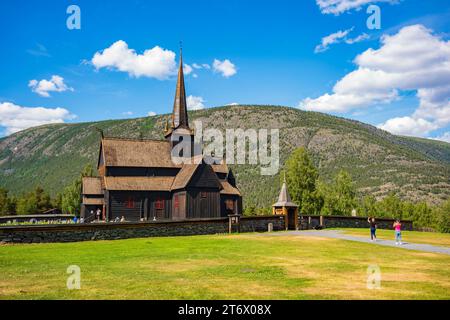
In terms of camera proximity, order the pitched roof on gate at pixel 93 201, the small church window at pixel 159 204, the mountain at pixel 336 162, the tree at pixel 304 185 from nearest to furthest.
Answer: the small church window at pixel 159 204, the pitched roof on gate at pixel 93 201, the tree at pixel 304 185, the mountain at pixel 336 162

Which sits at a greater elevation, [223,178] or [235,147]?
[235,147]

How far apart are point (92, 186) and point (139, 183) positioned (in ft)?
24.3

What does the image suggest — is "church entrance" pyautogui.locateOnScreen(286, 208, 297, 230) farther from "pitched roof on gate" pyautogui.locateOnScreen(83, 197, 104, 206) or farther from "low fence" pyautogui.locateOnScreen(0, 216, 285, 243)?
"pitched roof on gate" pyautogui.locateOnScreen(83, 197, 104, 206)

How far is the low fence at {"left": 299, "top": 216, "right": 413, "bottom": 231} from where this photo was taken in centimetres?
4135

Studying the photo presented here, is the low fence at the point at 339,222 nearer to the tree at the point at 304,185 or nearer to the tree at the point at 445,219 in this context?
the tree at the point at 304,185

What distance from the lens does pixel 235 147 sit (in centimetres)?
18738

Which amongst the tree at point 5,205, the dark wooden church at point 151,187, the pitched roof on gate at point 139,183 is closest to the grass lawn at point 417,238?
the dark wooden church at point 151,187

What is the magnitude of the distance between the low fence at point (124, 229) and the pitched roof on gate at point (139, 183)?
57.4 feet

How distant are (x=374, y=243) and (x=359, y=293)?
16482 mm

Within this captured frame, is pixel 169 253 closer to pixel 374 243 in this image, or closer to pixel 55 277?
pixel 55 277

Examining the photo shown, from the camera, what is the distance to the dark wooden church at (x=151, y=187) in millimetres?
49281

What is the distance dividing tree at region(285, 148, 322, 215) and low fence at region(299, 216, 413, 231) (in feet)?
47.7

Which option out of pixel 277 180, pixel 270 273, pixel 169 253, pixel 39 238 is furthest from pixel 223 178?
pixel 277 180
